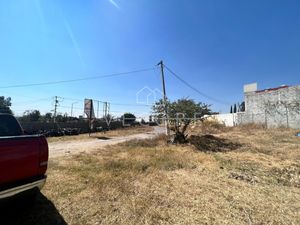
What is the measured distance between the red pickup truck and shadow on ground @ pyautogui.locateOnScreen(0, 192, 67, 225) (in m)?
0.33

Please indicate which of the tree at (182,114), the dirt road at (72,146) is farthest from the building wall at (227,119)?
the dirt road at (72,146)

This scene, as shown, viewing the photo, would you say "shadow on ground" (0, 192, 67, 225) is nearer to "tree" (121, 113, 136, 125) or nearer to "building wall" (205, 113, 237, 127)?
"building wall" (205, 113, 237, 127)

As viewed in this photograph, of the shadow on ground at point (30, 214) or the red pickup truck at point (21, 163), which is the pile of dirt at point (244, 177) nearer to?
the shadow on ground at point (30, 214)

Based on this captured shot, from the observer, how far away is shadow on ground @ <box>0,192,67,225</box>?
7.91 feet

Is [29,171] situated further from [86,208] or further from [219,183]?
[219,183]

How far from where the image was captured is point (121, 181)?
4016 millimetres

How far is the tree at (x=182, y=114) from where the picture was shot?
1109 centimetres

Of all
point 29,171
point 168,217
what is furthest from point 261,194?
point 29,171

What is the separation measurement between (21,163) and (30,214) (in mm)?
1075

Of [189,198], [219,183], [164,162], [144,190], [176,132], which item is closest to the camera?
[189,198]

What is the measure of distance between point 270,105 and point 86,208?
20.4m

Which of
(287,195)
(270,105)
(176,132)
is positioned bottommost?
(287,195)

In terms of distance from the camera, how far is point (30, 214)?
2.61 m

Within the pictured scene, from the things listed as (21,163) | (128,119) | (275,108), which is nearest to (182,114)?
(21,163)
